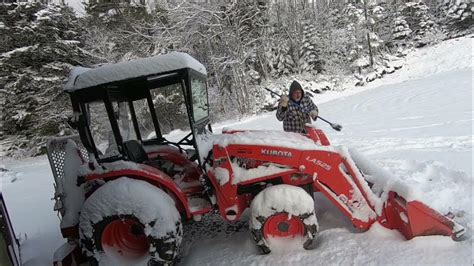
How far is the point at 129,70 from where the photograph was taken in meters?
3.51

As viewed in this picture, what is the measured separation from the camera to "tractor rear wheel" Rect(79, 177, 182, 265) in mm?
3396

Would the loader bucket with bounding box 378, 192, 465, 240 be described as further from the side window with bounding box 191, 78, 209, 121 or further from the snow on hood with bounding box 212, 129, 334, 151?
the side window with bounding box 191, 78, 209, 121

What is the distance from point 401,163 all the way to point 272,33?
21.1 meters

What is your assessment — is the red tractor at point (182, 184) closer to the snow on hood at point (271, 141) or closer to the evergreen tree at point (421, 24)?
the snow on hood at point (271, 141)

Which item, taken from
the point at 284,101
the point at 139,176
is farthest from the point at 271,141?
the point at 284,101

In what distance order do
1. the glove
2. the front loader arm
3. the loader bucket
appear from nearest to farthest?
the loader bucket, the front loader arm, the glove

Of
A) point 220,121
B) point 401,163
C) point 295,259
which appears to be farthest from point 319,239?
point 220,121

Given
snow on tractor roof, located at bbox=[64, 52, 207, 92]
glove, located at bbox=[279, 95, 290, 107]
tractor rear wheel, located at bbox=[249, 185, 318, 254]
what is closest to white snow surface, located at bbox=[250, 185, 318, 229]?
tractor rear wheel, located at bbox=[249, 185, 318, 254]

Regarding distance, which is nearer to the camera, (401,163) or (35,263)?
Result: (35,263)

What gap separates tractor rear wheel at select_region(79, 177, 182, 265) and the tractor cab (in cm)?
51

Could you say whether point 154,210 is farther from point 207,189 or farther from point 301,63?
point 301,63

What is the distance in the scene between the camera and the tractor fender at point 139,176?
3.63 m

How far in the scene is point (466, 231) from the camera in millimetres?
3221

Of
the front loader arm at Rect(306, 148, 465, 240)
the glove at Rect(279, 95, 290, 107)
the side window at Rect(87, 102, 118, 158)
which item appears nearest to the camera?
the front loader arm at Rect(306, 148, 465, 240)
